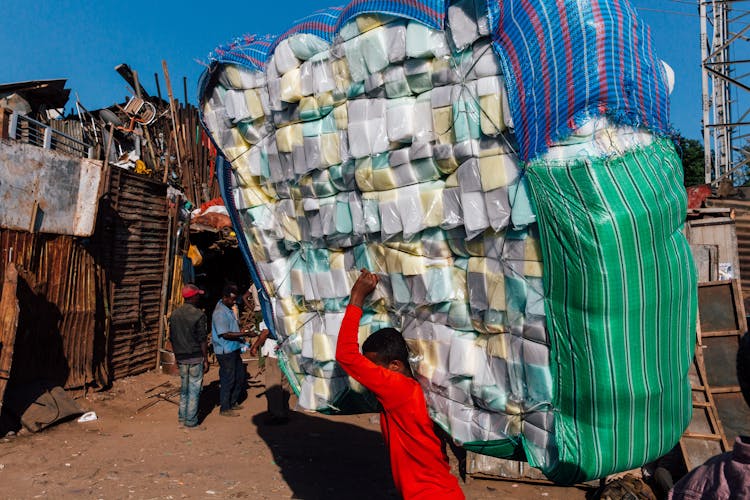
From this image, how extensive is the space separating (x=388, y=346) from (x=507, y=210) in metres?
0.74

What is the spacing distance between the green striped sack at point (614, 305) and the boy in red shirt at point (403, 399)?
1.64 ft

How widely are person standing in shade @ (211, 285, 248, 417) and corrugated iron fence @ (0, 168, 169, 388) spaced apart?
6.12 ft

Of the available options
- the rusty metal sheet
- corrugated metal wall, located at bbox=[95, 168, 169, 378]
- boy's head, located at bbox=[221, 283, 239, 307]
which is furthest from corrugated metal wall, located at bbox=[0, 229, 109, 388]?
boy's head, located at bbox=[221, 283, 239, 307]

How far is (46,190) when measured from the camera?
6.89 meters

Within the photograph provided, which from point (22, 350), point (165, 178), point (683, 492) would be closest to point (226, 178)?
point (683, 492)

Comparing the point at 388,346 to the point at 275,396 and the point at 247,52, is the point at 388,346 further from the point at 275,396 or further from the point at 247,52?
the point at 275,396

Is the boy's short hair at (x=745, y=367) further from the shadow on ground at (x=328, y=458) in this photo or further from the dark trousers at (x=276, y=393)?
the dark trousers at (x=276, y=393)

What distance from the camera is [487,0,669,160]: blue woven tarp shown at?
176 centimetres

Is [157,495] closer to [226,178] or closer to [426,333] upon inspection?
[226,178]

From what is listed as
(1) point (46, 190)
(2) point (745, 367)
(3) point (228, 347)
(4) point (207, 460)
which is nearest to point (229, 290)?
(3) point (228, 347)

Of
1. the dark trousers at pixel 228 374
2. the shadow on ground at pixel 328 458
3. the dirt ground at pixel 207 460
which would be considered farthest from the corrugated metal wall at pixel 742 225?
the dark trousers at pixel 228 374

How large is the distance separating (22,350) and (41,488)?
2.43 meters

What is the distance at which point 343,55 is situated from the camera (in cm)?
245

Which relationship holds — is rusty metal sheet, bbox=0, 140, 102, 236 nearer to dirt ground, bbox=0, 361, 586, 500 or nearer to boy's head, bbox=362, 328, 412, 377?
dirt ground, bbox=0, 361, 586, 500
